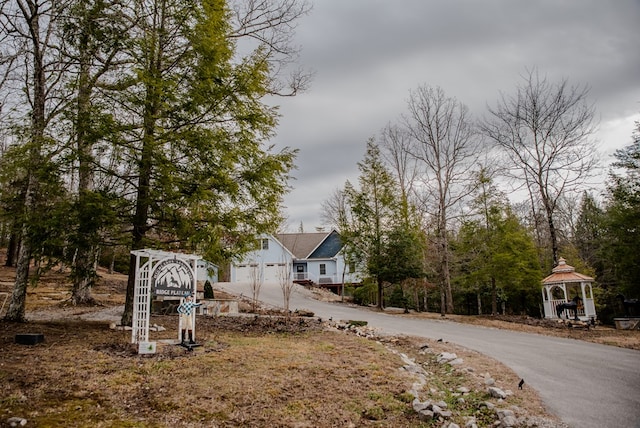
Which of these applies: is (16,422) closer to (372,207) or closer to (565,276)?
(565,276)

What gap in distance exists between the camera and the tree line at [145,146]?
674 cm

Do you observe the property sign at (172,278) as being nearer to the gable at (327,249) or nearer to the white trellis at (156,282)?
the white trellis at (156,282)

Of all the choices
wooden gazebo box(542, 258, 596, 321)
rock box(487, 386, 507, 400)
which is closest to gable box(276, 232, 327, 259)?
wooden gazebo box(542, 258, 596, 321)

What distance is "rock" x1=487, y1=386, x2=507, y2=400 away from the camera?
4.36 meters

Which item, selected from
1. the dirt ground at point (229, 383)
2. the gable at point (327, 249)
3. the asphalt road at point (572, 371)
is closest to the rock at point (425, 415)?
the dirt ground at point (229, 383)

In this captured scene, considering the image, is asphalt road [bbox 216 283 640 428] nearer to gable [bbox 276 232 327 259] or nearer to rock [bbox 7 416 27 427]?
rock [bbox 7 416 27 427]

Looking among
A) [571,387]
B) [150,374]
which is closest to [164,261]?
[150,374]

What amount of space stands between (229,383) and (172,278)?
2683 millimetres

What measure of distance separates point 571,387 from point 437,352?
2479 mm

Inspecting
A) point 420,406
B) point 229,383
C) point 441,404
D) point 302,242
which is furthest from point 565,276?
point 302,242

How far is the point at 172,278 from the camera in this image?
6.49m

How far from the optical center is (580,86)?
53.2 feet

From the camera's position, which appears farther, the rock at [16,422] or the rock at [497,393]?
the rock at [497,393]

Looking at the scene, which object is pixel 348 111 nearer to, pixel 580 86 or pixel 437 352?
pixel 437 352
